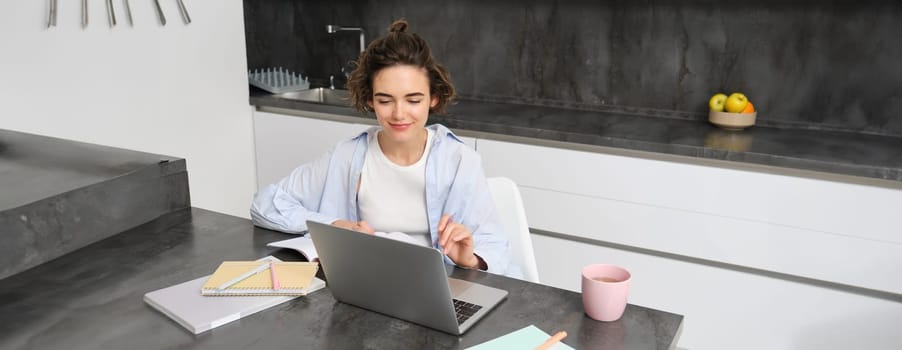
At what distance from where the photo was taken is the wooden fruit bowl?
7.97ft

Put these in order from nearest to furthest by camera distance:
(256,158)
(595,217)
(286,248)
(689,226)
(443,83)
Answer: (286,248)
(443,83)
(689,226)
(595,217)
(256,158)

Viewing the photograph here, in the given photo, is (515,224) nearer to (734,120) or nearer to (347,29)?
(734,120)

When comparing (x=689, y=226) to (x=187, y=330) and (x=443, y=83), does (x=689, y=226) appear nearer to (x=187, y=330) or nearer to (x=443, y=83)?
(x=443, y=83)

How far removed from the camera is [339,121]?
2.87m

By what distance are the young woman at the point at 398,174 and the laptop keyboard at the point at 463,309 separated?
0.32m

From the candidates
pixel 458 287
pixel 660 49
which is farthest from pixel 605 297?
pixel 660 49

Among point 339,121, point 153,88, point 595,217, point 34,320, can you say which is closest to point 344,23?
point 339,121

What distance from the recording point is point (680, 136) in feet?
7.75

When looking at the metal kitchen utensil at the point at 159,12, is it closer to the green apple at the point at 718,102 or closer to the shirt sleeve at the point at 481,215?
the shirt sleeve at the point at 481,215

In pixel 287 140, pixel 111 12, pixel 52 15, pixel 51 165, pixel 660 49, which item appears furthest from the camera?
pixel 287 140

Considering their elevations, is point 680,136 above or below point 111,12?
below

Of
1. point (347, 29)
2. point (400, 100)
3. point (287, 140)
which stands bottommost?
point (287, 140)

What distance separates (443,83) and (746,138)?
48.9 inches

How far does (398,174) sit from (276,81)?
→ 182 centimetres
